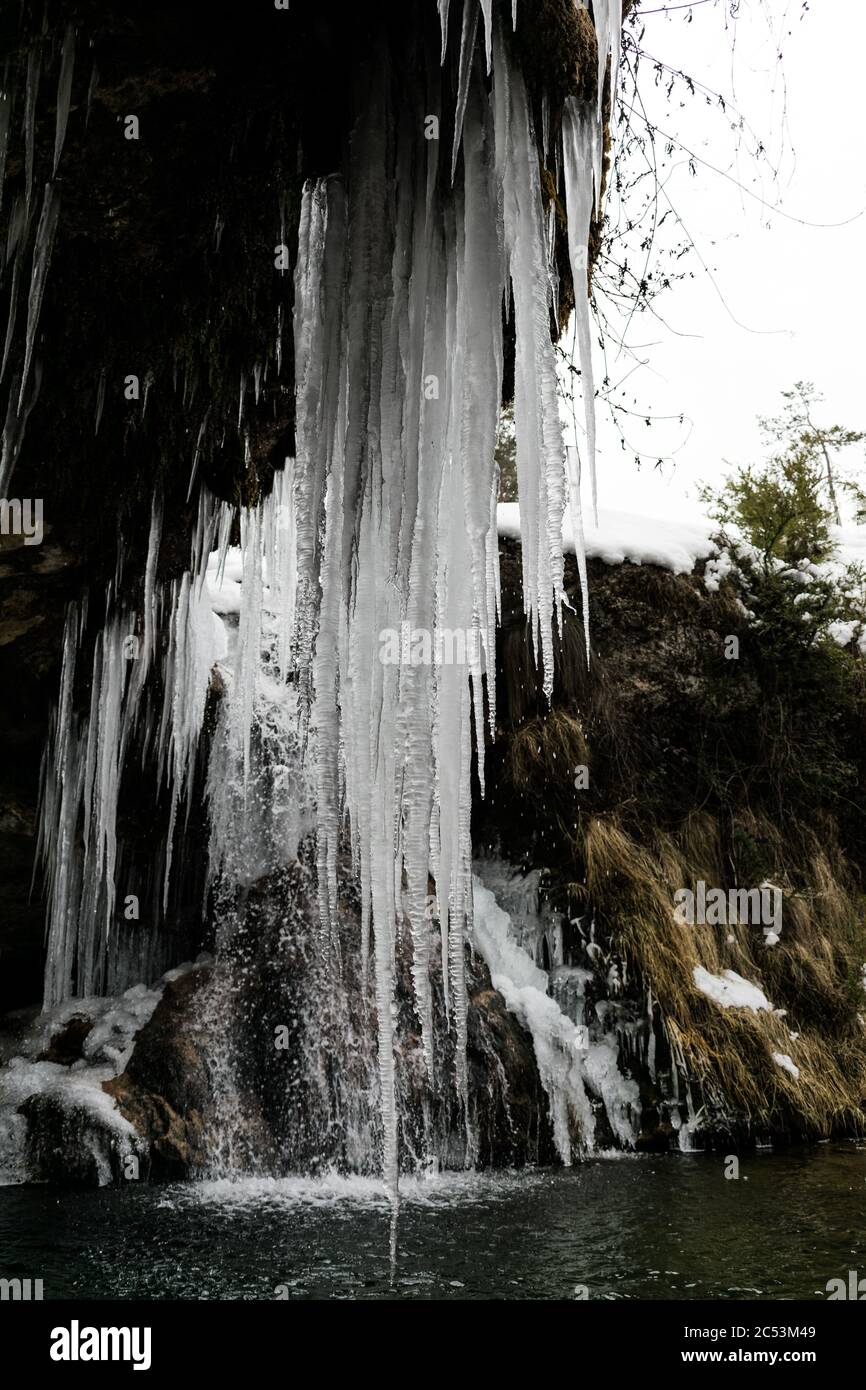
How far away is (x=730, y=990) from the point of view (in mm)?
6992

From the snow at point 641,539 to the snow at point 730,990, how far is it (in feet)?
11.1

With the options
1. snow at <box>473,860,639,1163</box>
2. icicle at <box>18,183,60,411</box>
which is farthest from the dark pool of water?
icicle at <box>18,183,60,411</box>

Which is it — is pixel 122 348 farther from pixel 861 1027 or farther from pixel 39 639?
pixel 861 1027

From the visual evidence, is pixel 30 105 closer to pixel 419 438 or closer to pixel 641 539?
pixel 419 438

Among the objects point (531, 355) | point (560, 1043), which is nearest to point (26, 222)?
point (531, 355)

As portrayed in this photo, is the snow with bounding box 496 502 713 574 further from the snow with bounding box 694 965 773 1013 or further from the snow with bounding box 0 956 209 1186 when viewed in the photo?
the snow with bounding box 0 956 209 1186

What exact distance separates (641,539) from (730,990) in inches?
149

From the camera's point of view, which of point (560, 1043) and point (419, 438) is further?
point (560, 1043)

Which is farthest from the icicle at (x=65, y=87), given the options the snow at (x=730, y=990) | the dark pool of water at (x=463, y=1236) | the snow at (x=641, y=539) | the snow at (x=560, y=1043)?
the snow at (x=641, y=539)

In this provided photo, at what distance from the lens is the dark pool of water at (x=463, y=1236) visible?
142 inches

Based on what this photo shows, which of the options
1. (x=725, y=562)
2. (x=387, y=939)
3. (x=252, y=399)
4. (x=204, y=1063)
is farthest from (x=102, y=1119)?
(x=725, y=562)

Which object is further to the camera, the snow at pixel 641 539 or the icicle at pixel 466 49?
the snow at pixel 641 539

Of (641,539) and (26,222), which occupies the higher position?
(641,539)

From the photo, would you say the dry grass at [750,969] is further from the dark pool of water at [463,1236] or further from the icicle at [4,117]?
the icicle at [4,117]
